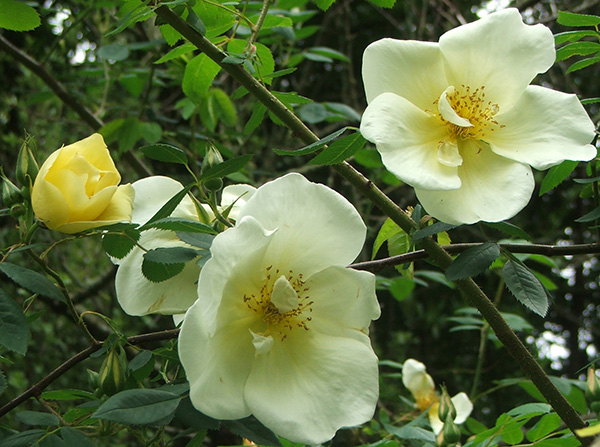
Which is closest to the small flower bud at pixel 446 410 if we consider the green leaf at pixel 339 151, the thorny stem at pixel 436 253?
the thorny stem at pixel 436 253

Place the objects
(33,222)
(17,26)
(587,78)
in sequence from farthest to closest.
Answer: (587,78) < (17,26) < (33,222)

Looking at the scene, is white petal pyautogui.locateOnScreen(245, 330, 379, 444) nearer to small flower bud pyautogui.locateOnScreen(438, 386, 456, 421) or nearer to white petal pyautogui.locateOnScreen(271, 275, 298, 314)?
white petal pyautogui.locateOnScreen(271, 275, 298, 314)

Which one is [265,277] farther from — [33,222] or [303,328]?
[33,222]

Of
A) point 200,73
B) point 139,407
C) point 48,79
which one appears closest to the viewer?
point 139,407

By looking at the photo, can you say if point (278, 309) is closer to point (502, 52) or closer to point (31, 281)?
point (31, 281)

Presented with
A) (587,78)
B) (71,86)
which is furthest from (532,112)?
(587,78)

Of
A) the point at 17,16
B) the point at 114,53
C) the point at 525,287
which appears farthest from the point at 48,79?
the point at 525,287

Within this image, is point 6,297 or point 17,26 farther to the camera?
point 17,26
